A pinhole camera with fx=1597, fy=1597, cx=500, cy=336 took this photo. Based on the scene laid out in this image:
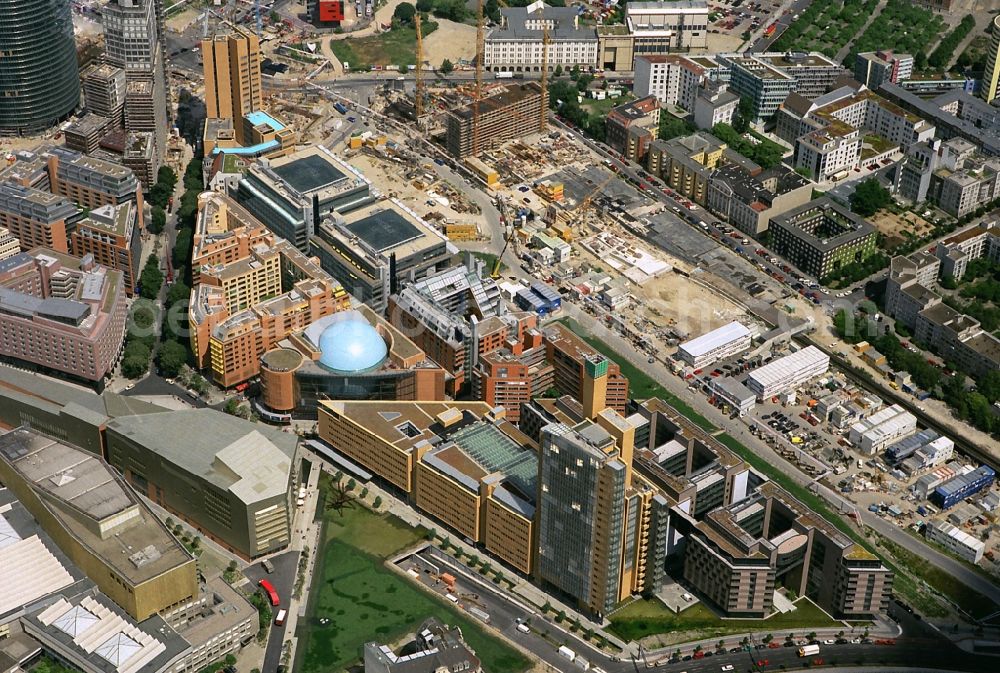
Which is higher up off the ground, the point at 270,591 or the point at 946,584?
the point at 270,591

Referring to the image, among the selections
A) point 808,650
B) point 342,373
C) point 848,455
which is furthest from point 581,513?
point 848,455

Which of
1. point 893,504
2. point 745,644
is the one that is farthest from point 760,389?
point 745,644

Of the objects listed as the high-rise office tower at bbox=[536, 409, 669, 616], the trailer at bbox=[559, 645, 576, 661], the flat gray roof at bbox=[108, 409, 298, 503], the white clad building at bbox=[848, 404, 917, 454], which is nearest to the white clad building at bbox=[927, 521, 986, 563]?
the white clad building at bbox=[848, 404, 917, 454]

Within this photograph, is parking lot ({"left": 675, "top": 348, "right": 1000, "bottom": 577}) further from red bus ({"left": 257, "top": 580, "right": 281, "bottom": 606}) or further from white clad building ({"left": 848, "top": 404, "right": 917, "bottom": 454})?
red bus ({"left": 257, "top": 580, "right": 281, "bottom": 606})

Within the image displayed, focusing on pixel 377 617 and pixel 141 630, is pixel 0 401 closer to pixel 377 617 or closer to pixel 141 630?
pixel 141 630

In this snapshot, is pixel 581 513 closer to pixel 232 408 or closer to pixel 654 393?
pixel 654 393

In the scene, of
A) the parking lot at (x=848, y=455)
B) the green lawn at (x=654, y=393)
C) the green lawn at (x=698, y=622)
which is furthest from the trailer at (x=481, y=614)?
the parking lot at (x=848, y=455)

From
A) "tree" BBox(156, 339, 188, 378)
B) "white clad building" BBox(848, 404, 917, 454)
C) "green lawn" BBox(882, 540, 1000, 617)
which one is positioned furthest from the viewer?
"tree" BBox(156, 339, 188, 378)
